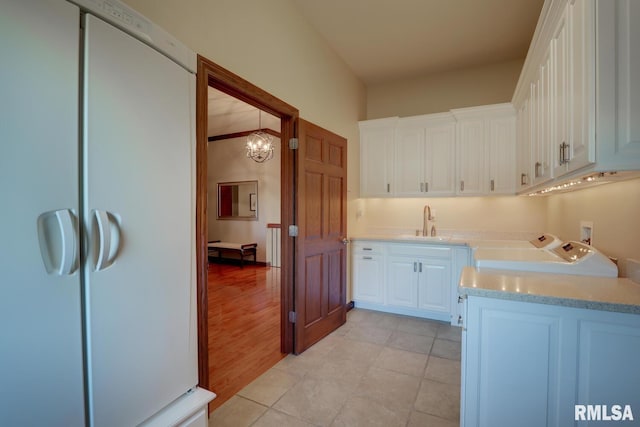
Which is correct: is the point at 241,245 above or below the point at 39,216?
below

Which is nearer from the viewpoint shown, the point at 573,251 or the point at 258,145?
the point at 573,251

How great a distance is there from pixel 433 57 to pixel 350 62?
0.96 metres

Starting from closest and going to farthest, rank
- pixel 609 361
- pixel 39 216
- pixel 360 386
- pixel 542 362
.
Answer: pixel 39 216, pixel 609 361, pixel 542 362, pixel 360 386

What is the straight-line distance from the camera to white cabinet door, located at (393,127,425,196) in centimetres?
376

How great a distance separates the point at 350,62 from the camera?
3662mm

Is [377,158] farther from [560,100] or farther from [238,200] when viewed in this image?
[238,200]

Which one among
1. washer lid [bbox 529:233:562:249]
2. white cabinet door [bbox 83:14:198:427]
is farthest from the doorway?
washer lid [bbox 529:233:562:249]

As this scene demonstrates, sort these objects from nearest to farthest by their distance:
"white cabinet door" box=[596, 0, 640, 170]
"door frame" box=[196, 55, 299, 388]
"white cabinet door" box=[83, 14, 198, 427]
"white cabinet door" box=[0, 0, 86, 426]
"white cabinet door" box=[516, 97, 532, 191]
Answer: "white cabinet door" box=[0, 0, 86, 426], "white cabinet door" box=[83, 14, 198, 427], "white cabinet door" box=[596, 0, 640, 170], "door frame" box=[196, 55, 299, 388], "white cabinet door" box=[516, 97, 532, 191]

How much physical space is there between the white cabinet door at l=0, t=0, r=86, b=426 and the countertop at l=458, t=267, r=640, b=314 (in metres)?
1.53

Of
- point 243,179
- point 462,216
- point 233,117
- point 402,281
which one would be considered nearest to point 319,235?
point 402,281

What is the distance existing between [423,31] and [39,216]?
11.0 feet

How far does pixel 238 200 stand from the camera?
704 centimetres

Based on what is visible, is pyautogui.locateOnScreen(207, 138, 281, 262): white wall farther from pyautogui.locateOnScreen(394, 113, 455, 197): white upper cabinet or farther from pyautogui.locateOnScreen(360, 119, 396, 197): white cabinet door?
pyautogui.locateOnScreen(394, 113, 455, 197): white upper cabinet

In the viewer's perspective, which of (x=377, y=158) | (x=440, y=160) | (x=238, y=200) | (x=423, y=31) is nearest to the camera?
(x=423, y=31)
